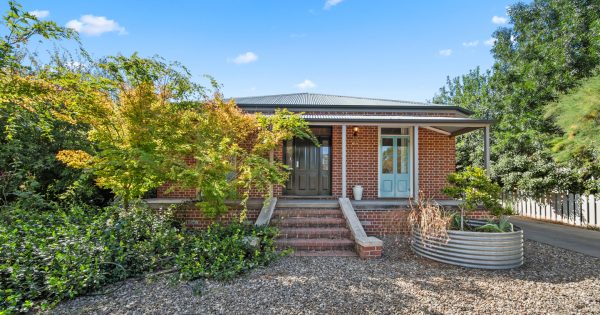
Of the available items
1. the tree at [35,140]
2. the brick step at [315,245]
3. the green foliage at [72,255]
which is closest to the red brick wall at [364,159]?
the brick step at [315,245]

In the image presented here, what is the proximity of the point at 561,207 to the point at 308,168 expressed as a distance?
9.27m

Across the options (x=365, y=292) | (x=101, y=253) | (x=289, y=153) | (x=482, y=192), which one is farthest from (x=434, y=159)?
(x=101, y=253)

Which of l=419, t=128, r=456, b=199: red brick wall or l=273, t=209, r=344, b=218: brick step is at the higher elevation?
l=419, t=128, r=456, b=199: red brick wall

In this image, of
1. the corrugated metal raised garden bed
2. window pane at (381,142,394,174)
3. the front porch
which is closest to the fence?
the front porch

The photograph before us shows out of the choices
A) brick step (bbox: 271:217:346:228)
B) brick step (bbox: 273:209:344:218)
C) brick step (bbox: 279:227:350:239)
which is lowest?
brick step (bbox: 279:227:350:239)

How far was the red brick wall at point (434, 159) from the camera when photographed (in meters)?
9.00

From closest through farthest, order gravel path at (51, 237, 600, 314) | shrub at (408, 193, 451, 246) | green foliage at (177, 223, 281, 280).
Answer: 1. gravel path at (51, 237, 600, 314)
2. green foliage at (177, 223, 281, 280)
3. shrub at (408, 193, 451, 246)

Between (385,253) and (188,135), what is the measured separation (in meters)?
4.55

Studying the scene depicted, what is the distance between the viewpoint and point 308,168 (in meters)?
9.32

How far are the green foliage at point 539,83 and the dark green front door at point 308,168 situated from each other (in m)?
7.83

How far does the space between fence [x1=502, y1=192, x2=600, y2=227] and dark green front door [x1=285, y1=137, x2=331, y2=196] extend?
17.7 feet

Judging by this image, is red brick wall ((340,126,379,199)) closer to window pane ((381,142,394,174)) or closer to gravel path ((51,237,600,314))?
window pane ((381,142,394,174))

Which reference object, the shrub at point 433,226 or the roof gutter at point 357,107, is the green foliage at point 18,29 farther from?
the shrub at point 433,226

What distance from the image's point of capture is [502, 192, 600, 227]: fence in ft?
30.0
